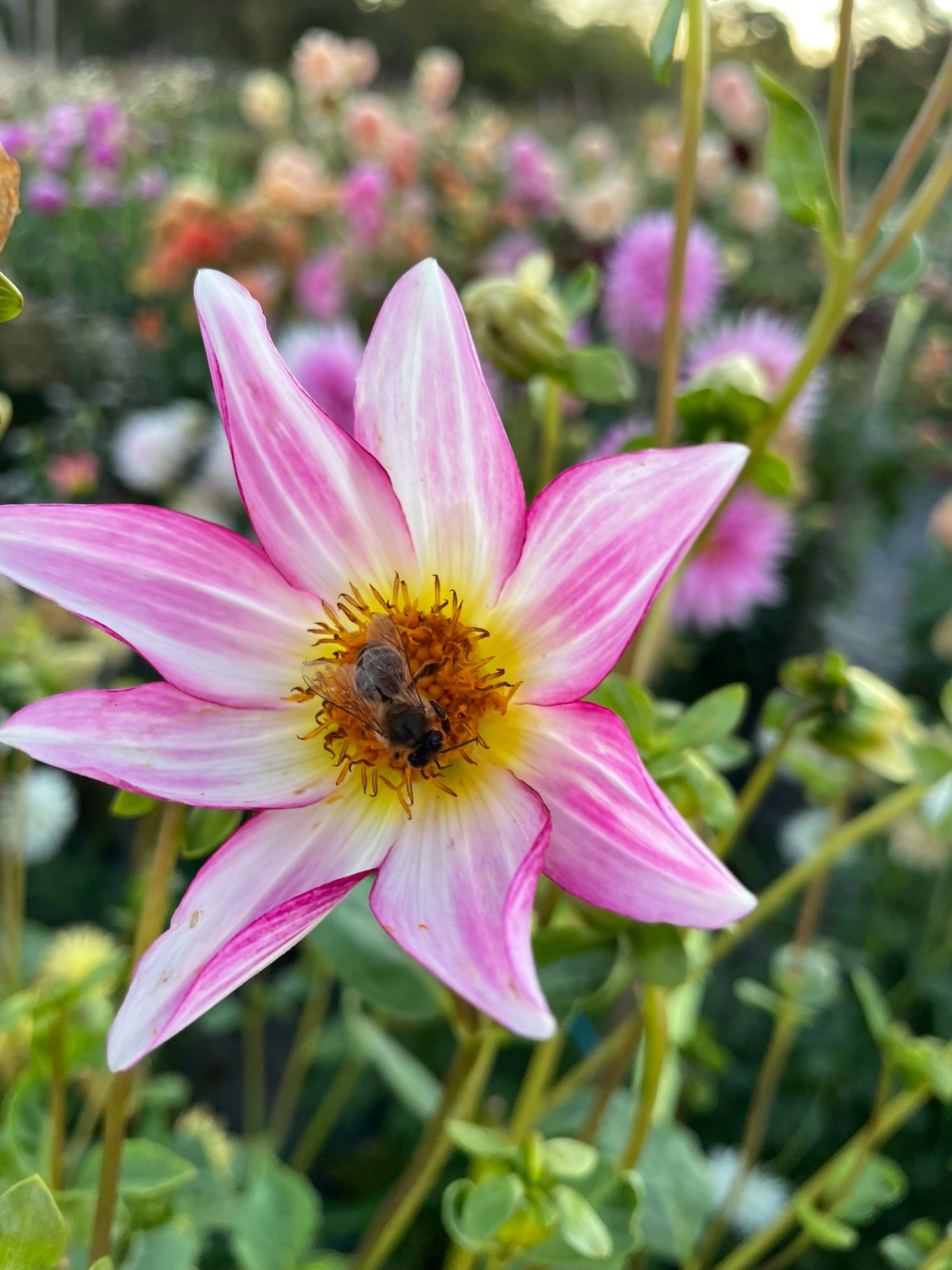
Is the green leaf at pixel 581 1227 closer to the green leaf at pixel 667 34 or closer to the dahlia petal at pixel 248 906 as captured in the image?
the dahlia petal at pixel 248 906

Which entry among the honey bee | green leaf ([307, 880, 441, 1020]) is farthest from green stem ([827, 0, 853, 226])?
green leaf ([307, 880, 441, 1020])

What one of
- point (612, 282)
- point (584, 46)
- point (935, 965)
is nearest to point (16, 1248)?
point (935, 965)

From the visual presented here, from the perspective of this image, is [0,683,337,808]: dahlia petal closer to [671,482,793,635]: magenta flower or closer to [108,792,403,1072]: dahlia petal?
[108,792,403,1072]: dahlia petal

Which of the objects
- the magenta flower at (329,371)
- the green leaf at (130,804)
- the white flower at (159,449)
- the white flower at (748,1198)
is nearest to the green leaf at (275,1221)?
the green leaf at (130,804)

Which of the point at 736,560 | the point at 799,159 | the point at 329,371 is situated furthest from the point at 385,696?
the point at 329,371

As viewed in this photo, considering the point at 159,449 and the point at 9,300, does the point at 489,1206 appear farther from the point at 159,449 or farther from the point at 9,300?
the point at 159,449

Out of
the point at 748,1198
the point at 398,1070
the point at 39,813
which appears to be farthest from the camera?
the point at 39,813

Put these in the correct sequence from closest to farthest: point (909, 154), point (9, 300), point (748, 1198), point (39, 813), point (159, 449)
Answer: point (9, 300) → point (909, 154) → point (748, 1198) → point (39, 813) → point (159, 449)
